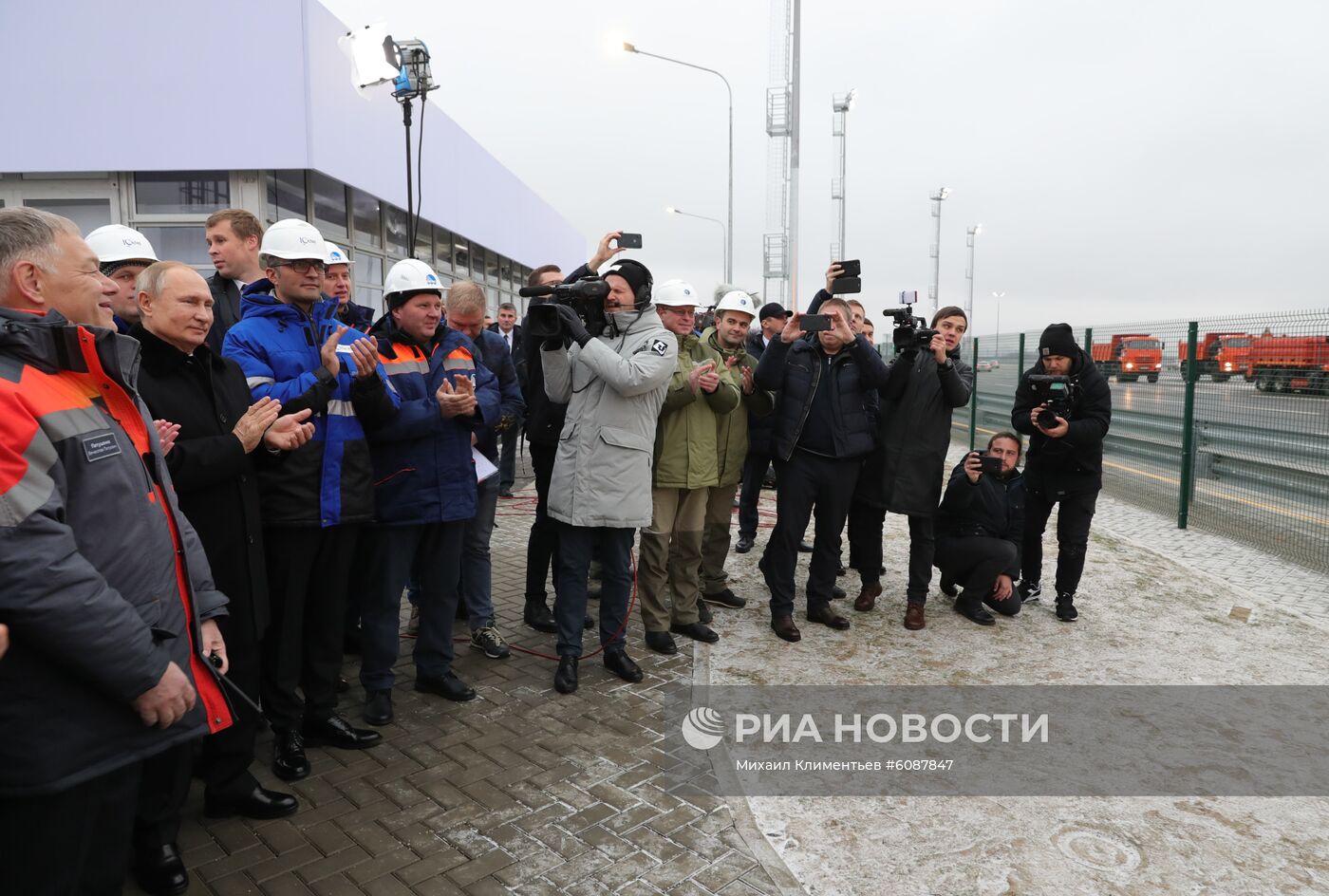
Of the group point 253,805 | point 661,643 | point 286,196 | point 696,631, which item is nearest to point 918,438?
point 696,631

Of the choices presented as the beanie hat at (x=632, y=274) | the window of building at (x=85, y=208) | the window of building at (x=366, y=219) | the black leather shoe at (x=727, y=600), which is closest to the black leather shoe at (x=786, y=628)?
the black leather shoe at (x=727, y=600)

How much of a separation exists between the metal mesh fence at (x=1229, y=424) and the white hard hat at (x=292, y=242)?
7.50 metres

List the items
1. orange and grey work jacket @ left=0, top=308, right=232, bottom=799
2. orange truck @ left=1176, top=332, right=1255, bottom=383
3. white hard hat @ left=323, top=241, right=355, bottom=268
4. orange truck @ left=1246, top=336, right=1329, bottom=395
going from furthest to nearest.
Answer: orange truck @ left=1176, top=332, right=1255, bottom=383
orange truck @ left=1246, top=336, right=1329, bottom=395
white hard hat @ left=323, top=241, right=355, bottom=268
orange and grey work jacket @ left=0, top=308, right=232, bottom=799

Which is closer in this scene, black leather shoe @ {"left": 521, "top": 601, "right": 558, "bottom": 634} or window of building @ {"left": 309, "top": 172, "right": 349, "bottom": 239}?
black leather shoe @ {"left": 521, "top": 601, "right": 558, "bottom": 634}

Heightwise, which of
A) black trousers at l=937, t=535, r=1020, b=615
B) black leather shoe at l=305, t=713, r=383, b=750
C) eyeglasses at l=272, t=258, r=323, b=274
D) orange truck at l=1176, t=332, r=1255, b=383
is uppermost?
eyeglasses at l=272, t=258, r=323, b=274

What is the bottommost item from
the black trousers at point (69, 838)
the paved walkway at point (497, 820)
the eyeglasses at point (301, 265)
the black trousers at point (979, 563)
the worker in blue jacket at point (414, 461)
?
the paved walkway at point (497, 820)

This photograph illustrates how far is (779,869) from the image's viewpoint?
277cm

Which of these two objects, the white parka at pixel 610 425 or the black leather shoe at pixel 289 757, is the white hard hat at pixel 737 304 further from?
the black leather shoe at pixel 289 757

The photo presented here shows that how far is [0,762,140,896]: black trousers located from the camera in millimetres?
1693

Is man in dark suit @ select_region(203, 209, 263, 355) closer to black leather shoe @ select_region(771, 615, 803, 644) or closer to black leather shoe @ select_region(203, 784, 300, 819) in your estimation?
black leather shoe @ select_region(203, 784, 300, 819)

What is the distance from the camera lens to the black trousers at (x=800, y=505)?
5176mm

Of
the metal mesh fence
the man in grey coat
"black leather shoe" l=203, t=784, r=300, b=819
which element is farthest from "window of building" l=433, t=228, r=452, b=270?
"black leather shoe" l=203, t=784, r=300, b=819

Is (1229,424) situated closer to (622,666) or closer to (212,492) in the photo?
(622,666)

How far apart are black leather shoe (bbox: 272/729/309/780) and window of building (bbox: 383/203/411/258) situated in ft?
38.2
